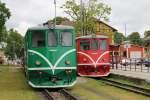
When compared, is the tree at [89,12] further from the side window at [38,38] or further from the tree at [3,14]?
the side window at [38,38]

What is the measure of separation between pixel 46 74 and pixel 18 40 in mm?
165489

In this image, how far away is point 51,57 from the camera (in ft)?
79.5

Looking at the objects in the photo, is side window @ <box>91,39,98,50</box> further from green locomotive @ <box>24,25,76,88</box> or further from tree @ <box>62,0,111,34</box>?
tree @ <box>62,0,111,34</box>

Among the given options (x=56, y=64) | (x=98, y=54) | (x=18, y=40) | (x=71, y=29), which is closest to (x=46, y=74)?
(x=56, y=64)

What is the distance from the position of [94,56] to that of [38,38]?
10.4m

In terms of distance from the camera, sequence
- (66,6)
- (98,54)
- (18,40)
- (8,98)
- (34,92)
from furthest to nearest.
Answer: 1. (18,40)
2. (66,6)
3. (98,54)
4. (34,92)
5. (8,98)

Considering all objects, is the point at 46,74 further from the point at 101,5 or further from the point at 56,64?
the point at 101,5

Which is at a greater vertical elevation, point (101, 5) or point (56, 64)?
point (101, 5)

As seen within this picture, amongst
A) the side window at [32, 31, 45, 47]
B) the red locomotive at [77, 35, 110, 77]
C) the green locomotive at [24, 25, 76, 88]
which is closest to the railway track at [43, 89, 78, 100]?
the green locomotive at [24, 25, 76, 88]

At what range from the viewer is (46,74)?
24156mm

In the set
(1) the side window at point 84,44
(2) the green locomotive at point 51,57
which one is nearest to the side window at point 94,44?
(1) the side window at point 84,44

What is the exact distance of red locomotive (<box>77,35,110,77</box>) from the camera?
114ft

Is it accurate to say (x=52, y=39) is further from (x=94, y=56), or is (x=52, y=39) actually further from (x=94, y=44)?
(x=94, y=44)

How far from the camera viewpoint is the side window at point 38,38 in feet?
81.0
